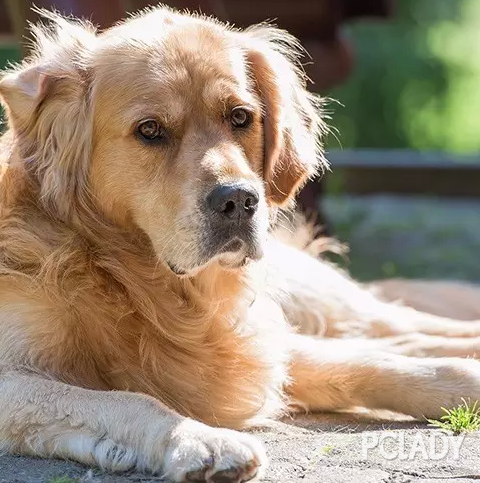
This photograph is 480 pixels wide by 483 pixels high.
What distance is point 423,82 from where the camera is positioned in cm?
1828

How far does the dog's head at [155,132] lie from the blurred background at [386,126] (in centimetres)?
105

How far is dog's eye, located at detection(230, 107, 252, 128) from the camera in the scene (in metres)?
4.20

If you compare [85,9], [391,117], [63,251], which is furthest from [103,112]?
[391,117]

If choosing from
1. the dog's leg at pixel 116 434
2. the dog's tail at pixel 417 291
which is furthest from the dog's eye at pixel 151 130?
the dog's tail at pixel 417 291

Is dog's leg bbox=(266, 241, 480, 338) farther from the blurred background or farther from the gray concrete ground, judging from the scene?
the gray concrete ground

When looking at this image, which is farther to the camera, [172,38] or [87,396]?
[172,38]

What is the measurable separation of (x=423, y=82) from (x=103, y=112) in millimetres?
14714

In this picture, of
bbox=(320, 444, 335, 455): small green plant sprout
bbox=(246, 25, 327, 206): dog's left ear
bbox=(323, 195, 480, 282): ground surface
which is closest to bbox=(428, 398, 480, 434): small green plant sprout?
bbox=(320, 444, 335, 455): small green plant sprout

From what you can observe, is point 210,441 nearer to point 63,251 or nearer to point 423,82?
point 63,251

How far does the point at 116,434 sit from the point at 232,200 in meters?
0.87

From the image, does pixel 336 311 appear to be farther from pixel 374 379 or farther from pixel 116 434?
pixel 116 434

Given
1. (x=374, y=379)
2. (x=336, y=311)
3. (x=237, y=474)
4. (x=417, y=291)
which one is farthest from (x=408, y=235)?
(x=237, y=474)

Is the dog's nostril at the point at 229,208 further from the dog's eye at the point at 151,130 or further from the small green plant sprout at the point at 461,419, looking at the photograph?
the small green plant sprout at the point at 461,419

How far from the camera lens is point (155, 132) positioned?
4.05 m
